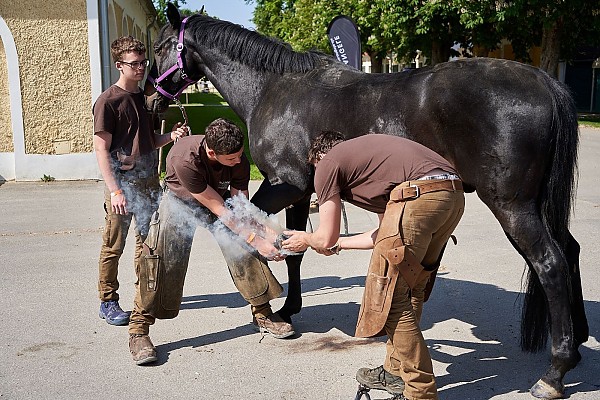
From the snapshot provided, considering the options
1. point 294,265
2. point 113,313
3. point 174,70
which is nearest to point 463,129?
point 294,265

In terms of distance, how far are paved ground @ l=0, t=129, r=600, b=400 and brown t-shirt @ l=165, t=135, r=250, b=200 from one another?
3.49 feet

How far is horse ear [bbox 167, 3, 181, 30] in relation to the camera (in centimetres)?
446

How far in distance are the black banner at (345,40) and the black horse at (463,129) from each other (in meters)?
5.62

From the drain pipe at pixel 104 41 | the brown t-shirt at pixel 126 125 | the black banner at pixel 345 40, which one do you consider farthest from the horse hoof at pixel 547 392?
the drain pipe at pixel 104 41

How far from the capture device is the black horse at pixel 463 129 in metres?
3.40

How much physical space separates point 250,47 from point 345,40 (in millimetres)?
5787

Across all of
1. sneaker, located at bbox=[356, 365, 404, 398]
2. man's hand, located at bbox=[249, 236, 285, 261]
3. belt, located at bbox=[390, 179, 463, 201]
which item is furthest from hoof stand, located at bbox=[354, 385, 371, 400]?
belt, located at bbox=[390, 179, 463, 201]

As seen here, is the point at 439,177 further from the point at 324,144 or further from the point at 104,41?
the point at 104,41

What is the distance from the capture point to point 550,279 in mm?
3383

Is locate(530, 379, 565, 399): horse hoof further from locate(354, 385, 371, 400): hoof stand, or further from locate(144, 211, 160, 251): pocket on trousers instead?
locate(144, 211, 160, 251): pocket on trousers

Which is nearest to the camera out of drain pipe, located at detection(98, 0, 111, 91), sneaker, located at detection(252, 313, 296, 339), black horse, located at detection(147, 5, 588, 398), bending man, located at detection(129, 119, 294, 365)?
black horse, located at detection(147, 5, 588, 398)

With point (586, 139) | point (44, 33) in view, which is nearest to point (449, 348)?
point (44, 33)

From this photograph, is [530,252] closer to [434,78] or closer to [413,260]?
[413,260]

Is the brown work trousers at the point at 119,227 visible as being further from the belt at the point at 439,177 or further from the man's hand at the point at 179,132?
the belt at the point at 439,177
